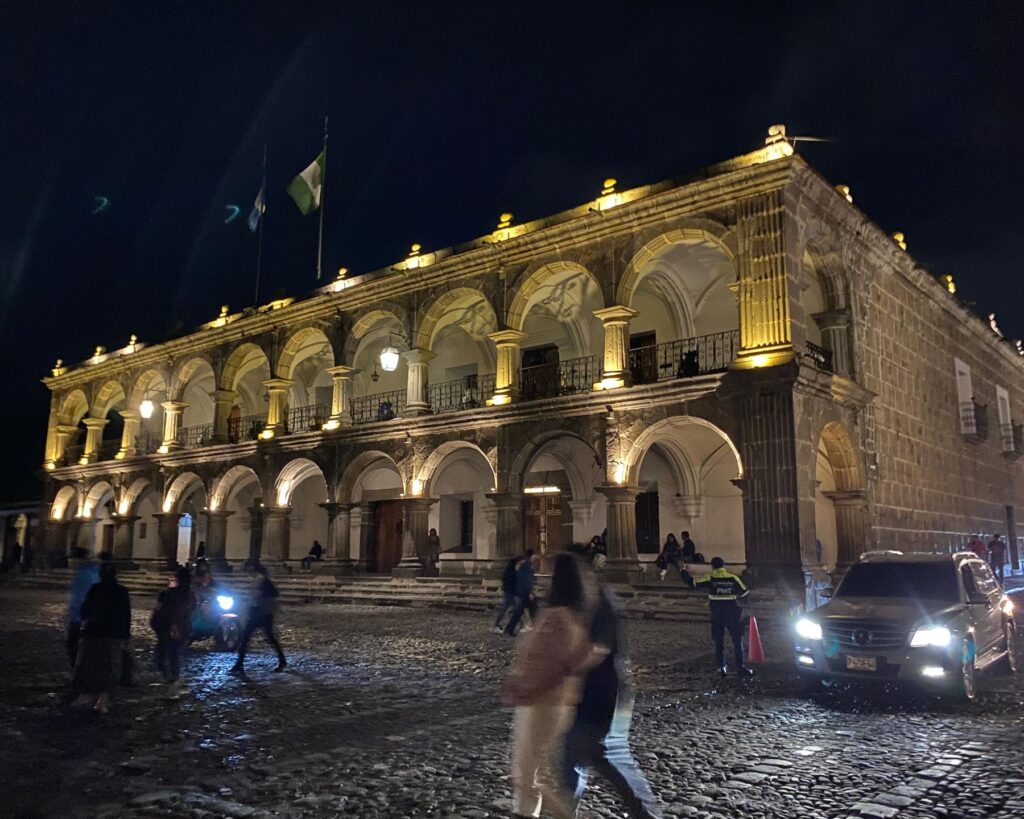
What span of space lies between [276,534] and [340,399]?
5035 millimetres

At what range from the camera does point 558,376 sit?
77.4 ft

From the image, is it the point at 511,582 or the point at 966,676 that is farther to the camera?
the point at 511,582

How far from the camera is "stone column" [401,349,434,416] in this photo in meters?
23.2

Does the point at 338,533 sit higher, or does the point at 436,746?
the point at 338,533

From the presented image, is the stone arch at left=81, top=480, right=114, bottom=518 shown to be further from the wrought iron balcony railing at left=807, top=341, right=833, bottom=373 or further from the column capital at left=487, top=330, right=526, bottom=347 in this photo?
the wrought iron balcony railing at left=807, top=341, right=833, bottom=373

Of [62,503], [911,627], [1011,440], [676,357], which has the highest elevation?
[676,357]

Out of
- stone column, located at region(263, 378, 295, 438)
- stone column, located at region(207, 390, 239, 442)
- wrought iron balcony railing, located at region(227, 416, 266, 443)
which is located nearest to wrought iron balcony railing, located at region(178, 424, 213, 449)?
wrought iron balcony railing, located at region(227, 416, 266, 443)

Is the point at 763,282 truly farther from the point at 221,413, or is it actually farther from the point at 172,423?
the point at 172,423

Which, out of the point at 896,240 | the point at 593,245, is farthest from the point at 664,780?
the point at 896,240

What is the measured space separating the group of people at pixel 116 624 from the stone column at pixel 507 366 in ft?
33.5

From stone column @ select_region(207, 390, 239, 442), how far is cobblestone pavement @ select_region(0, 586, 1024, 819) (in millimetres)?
18074

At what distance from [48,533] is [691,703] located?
35.3 metres

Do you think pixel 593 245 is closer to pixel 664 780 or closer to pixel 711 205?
pixel 711 205

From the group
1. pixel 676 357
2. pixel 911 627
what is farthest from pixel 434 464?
pixel 911 627
